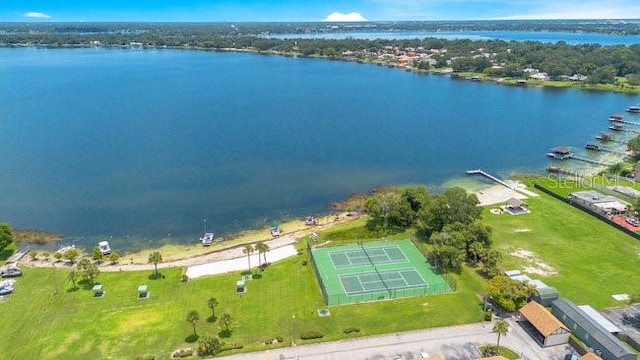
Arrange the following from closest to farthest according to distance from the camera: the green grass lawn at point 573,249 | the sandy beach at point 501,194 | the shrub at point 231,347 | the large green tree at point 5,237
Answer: the shrub at point 231,347, the green grass lawn at point 573,249, the large green tree at point 5,237, the sandy beach at point 501,194

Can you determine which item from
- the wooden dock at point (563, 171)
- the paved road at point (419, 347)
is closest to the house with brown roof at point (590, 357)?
the paved road at point (419, 347)

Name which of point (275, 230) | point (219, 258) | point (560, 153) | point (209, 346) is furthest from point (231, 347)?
point (560, 153)

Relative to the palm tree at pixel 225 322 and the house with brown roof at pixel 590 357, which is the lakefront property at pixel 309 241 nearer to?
the palm tree at pixel 225 322

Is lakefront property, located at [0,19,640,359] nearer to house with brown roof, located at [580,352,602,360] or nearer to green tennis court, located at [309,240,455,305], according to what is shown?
green tennis court, located at [309,240,455,305]

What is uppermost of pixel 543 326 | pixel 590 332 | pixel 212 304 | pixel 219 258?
pixel 212 304

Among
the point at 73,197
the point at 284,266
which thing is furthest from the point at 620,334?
the point at 73,197

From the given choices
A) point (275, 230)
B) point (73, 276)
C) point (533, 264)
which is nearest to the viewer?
point (73, 276)

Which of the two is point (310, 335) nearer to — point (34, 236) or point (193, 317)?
point (193, 317)

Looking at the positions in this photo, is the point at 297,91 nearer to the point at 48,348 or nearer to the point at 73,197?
the point at 73,197
